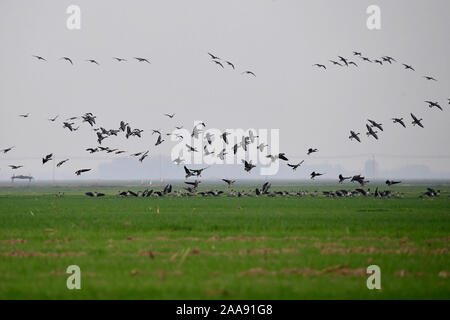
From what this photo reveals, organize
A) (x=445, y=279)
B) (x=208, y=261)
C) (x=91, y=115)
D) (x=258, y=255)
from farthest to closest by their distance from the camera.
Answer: (x=91, y=115) < (x=258, y=255) < (x=208, y=261) < (x=445, y=279)

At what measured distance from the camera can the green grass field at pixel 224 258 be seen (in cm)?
1777

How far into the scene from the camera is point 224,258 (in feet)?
75.5

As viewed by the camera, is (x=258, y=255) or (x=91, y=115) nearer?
(x=258, y=255)

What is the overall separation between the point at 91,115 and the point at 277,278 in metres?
29.9

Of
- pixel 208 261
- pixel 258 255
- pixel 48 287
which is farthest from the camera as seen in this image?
pixel 258 255

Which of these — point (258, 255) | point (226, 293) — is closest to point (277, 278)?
point (226, 293)

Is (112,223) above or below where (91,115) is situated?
below

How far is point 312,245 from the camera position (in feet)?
87.6

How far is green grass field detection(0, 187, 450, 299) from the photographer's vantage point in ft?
58.3

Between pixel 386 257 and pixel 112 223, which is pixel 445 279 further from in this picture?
pixel 112 223
